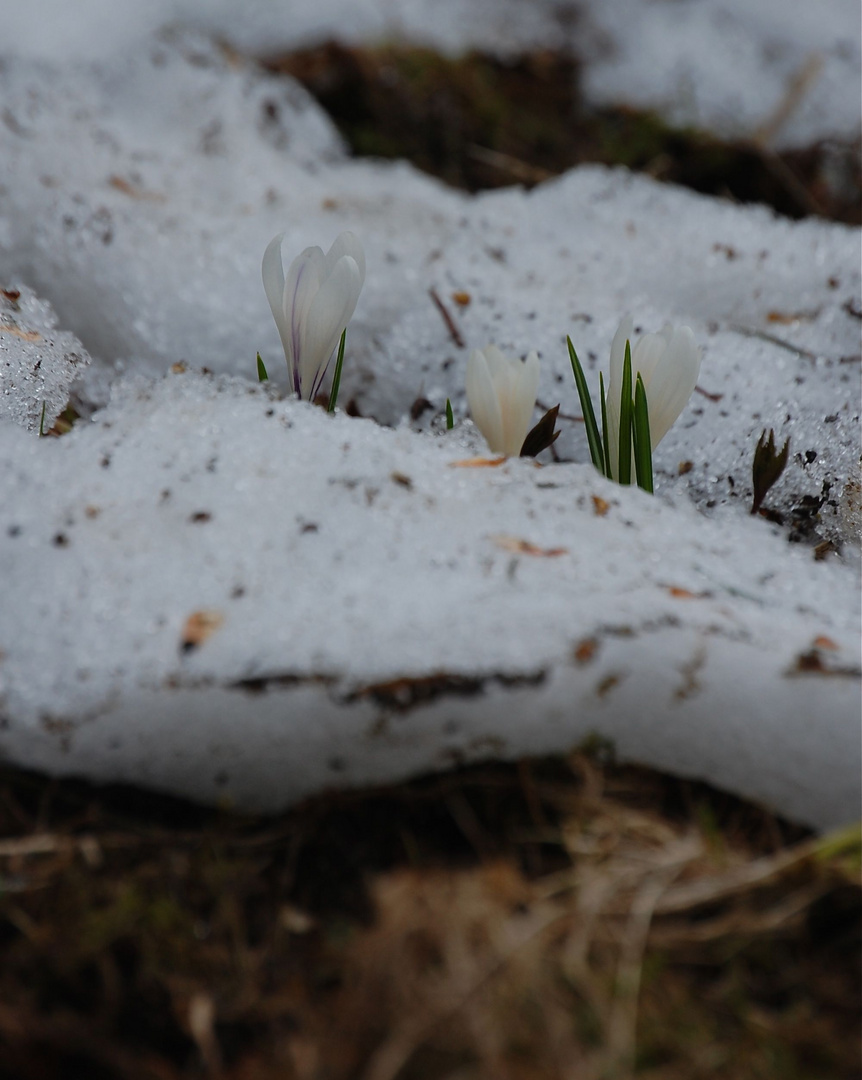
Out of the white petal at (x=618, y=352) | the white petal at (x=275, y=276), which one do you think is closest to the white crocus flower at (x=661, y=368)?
the white petal at (x=618, y=352)

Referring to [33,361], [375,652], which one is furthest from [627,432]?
[33,361]

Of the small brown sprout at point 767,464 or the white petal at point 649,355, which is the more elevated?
the white petal at point 649,355

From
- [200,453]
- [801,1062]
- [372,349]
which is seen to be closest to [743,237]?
[372,349]

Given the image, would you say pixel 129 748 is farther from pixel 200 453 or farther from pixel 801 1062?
pixel 801 1062

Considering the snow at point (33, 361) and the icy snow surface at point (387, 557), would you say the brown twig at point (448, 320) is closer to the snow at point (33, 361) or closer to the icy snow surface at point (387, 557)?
the icy snow surface at point (387, 557)

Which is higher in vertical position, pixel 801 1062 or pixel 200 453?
pixel 200 453

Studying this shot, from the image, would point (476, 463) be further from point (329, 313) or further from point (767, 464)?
point (767, 464)
